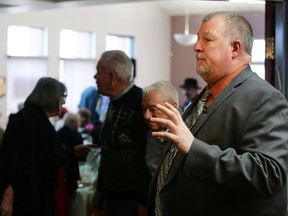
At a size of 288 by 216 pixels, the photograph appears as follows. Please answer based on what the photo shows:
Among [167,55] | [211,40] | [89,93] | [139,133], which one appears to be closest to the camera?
[211,40]

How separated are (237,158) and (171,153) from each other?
42 cm

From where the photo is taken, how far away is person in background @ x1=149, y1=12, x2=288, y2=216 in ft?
5.05

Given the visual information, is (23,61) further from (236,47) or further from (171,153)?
(236,47)

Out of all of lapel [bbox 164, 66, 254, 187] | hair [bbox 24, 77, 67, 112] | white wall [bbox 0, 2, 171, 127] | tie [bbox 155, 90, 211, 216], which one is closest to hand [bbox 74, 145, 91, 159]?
hair [bbox 24, 77, 67, 112]

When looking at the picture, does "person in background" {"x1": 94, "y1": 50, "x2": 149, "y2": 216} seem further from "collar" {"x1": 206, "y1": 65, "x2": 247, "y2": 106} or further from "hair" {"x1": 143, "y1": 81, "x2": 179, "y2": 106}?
"collar" {"x1": 206, "y1": 65, "x2": 247, "y2": 106}

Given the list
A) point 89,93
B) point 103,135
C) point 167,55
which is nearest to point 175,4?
point 167,55

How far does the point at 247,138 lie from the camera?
159 cm

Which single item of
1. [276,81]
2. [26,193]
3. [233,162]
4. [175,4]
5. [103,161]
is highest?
[175,4]

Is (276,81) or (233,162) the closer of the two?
(233,162)

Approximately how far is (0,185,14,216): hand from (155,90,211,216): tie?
125 cm

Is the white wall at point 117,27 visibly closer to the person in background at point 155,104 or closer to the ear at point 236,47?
the person in background at point 155,104

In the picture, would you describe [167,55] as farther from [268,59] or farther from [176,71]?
[268,59]

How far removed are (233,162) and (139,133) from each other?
1.30m

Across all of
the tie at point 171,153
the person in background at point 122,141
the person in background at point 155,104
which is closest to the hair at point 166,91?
the person in background at point 155,104
